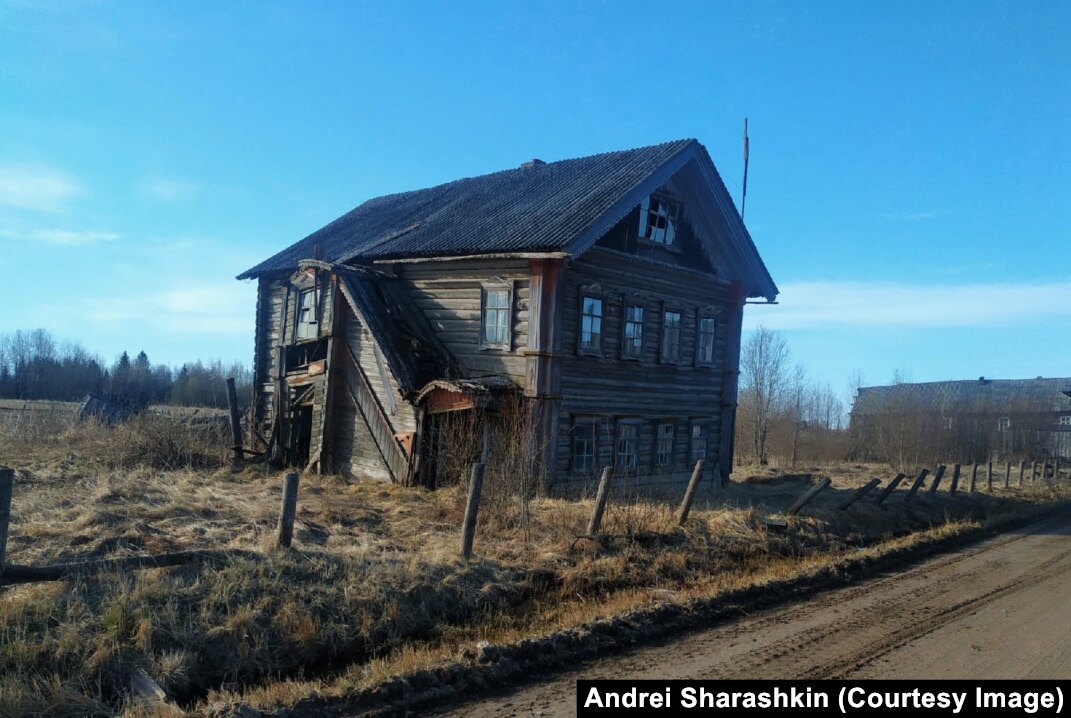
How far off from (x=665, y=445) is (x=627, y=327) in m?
3.42

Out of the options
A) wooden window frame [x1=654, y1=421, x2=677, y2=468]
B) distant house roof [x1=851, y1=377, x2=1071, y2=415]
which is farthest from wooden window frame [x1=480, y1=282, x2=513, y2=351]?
distant house roof [x1=851, y1=377, x2=1071, y2=415]

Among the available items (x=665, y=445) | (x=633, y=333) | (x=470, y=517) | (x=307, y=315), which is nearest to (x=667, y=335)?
(x=633, y=333)

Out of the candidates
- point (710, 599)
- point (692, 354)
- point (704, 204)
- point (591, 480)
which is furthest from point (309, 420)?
point (710, 599)

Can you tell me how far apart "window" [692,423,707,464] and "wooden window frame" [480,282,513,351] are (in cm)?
632

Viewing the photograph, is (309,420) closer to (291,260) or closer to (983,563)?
(291,260)

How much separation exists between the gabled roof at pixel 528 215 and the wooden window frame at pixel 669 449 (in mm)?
4803

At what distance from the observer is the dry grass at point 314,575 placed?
643 cm

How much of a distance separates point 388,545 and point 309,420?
10890 millimetres

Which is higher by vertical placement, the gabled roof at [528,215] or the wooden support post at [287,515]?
the gabled roof at [528,215]

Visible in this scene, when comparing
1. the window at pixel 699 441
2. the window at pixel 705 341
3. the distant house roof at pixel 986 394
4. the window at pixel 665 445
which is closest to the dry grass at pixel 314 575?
the window at pixel 665 445

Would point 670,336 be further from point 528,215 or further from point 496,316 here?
point 496,316

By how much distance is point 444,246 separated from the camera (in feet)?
57.9

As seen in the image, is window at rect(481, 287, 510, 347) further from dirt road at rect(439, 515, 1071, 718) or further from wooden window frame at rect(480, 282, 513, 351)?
dirt road at rect(439, 515, 1071, 718)

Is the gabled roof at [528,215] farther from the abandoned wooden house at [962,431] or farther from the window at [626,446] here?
the abandoned wooden house at [962,431]
